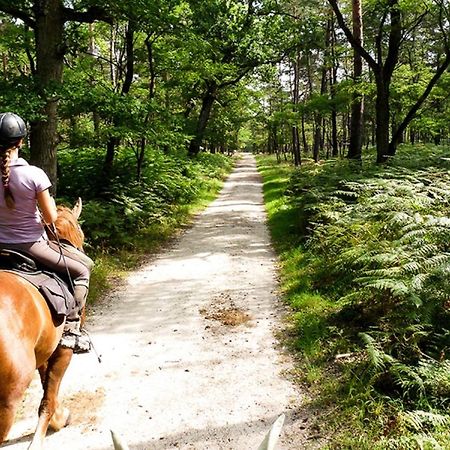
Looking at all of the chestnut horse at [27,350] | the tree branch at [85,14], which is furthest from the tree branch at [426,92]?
the chestnut horse at [27,350]

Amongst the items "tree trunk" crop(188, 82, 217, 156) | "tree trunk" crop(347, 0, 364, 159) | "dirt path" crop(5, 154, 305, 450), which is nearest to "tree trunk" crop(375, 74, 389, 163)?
"tree trunk" crop(347, 0, 364, 159)

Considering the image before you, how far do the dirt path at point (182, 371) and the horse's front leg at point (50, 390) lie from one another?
0.97 feet

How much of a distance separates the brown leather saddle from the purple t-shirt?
0.42ft

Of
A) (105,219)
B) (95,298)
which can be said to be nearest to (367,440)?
(95,298)

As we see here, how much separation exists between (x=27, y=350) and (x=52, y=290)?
2.06 feet

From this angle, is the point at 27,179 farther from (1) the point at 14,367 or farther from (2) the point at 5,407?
(2) the point at 5,407

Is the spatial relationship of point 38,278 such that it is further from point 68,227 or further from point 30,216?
point 68,227

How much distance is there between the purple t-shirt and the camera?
10.9 feet

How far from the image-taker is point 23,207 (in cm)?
344

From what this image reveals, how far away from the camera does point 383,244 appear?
6.67 metres

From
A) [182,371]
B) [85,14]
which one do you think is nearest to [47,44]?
[85,14]

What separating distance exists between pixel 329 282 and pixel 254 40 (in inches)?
675

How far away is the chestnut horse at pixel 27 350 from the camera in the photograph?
9.36 ft

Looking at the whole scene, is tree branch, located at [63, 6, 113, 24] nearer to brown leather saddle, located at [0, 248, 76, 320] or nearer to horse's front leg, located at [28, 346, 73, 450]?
brown leather saddle, located at [0, 248, 76, 320]
